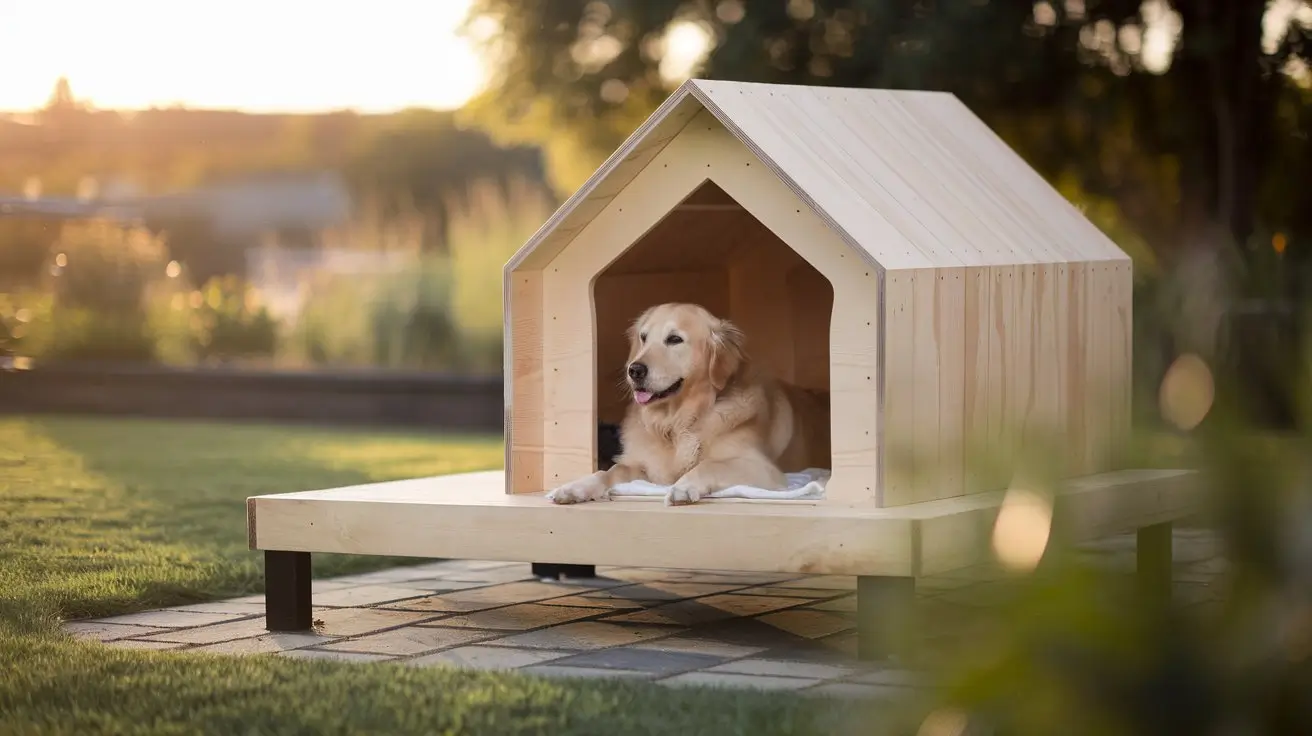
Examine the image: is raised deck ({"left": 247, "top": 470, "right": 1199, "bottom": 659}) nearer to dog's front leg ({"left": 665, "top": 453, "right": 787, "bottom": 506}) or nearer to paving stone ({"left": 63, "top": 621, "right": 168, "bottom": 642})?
dog's front leg ({"left": 665, "top": 453, "right": 787, "bottom": 506})

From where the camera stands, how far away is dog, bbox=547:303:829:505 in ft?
17.6

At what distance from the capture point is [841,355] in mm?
4828

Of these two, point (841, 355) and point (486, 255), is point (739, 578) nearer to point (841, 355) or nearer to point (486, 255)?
point (841, 355)

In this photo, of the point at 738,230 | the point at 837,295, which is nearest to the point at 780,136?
the point at 837,295

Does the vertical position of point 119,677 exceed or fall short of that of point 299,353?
it falls short

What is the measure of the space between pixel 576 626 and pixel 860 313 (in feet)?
4.36

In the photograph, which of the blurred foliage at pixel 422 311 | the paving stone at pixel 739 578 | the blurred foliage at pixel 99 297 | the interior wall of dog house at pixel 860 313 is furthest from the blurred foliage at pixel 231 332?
the paving stone at pixel 739 578

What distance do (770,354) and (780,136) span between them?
193 cm

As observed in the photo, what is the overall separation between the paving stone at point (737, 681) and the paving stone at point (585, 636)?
0.53m

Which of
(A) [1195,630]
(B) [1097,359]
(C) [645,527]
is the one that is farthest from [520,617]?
(A) [1195,630]

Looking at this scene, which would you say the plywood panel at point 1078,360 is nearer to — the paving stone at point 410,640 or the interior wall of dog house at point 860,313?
the interior wall of dog house at point 860,313

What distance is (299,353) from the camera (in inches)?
550

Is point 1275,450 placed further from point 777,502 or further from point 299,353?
point 299,353

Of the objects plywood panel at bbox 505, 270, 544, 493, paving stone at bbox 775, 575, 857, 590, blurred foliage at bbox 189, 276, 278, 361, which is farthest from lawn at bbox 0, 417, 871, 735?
blurred foliage at bbox 189, 276, 278, 361
